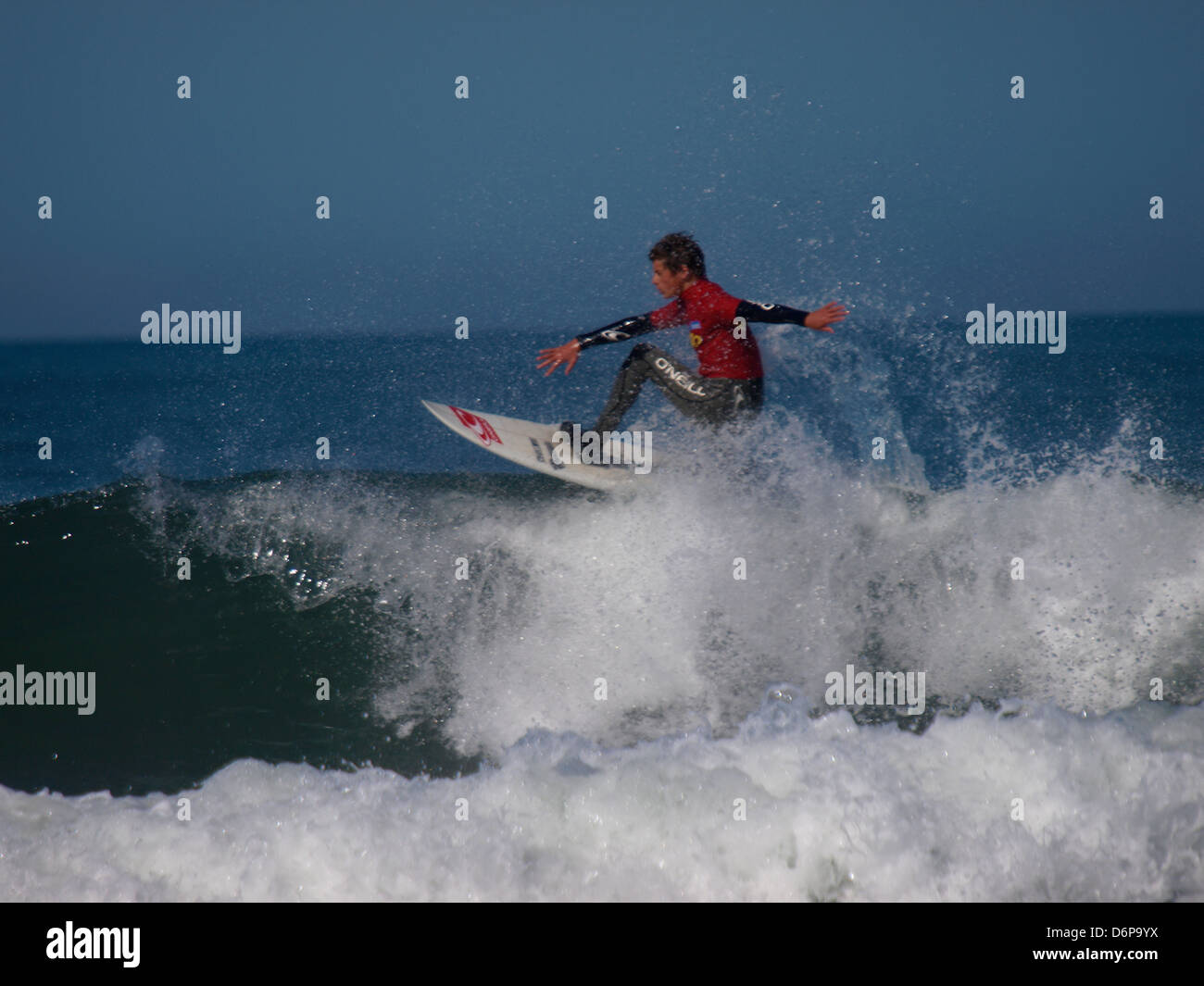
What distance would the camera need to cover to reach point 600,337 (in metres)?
5.75

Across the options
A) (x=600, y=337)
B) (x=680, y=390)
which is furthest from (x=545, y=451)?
(x=680, y=390)

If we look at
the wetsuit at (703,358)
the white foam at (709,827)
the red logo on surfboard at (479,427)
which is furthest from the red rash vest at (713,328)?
the white foam at (709,827)

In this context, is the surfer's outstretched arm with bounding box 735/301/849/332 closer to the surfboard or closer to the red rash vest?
the red rash vest

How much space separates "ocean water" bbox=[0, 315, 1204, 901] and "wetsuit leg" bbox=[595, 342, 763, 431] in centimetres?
20

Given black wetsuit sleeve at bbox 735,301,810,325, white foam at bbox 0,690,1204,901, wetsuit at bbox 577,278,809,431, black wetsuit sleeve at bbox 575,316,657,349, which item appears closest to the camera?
white foam at bbox 0,690,1204,901

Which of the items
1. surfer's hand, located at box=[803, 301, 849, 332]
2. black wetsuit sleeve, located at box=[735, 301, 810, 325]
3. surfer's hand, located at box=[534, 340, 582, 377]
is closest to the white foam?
surfer's hand, located at box=[803, 301, 849, 332]

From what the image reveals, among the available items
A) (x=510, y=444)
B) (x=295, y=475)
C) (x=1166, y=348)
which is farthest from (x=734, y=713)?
(x=1166, y=348)

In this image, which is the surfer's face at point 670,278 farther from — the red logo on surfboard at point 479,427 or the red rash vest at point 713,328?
the red logo on surfboard at point 479,427

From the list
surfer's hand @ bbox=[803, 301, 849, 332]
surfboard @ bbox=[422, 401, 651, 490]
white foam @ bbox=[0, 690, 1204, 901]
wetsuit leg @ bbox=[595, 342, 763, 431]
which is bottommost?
white foam @ bbox=[0, 690, 1204, 901]

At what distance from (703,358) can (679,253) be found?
0.73 meters

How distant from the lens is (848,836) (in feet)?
11.4

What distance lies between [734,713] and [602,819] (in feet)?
3.60

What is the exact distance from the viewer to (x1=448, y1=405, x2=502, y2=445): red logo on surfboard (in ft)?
21.4

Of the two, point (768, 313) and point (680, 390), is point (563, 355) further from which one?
point (768, 313)
